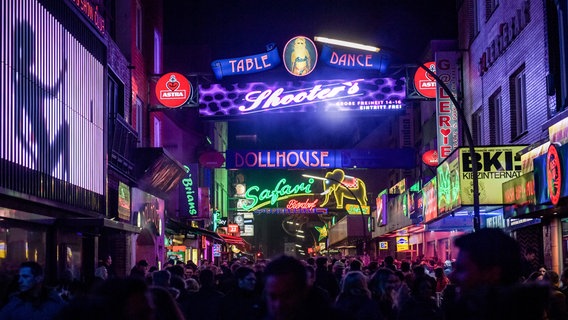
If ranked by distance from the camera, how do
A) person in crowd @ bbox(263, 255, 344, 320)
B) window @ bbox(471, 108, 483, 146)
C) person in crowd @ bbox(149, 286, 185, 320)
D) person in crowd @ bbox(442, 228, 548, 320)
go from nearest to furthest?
1. person in crowd @ bbox(442, 228, 548, 320)
2. person in crowd @ bbox(263, 255, 344, 320)
3. person in crowd @ bbox(149, 286, 185, 320)
4. window @ bbox(471, 108, 483, 146)

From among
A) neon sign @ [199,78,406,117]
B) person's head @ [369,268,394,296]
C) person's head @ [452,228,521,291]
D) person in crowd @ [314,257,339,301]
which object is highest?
neon sign @ [199,78,406,117]

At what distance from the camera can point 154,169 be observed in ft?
98.7

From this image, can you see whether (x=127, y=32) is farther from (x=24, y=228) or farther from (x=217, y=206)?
(x=217, y=206)

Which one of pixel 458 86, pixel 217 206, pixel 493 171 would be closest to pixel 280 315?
pixel 493 171

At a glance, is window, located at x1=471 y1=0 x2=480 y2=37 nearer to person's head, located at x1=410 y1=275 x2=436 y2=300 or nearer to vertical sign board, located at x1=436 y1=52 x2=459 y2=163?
vertical sign board, located at x1=436 y1=52 x2=459 y2=163

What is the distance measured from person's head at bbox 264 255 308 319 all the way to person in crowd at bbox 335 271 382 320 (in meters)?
4.36

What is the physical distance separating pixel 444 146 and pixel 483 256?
2504 centimetres

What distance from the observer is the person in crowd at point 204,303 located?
404 inches

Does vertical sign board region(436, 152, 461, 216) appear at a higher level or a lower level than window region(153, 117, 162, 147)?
lower

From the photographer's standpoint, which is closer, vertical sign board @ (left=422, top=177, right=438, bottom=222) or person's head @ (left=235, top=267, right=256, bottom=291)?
person's head @ (left=235, top=267, right=256, bottom=291)

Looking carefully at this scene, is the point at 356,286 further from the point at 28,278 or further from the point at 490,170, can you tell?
the point at 490,170

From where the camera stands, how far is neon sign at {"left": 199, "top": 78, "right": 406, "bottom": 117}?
34.3 m

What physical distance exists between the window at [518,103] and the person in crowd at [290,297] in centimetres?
1955

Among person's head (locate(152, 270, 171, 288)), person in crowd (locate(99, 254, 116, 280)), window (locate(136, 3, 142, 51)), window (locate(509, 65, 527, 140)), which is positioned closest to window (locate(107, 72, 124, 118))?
window (locate(136, 3, 142, 51))
